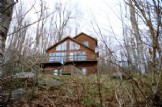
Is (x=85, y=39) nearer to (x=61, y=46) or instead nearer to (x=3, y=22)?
(x=61, y=46)

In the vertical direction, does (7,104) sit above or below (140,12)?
below

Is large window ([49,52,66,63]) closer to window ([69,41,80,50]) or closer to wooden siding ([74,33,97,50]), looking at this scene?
window ([69,41,80,50])

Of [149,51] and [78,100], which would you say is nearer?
[149,51]

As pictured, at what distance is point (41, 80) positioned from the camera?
227 inches

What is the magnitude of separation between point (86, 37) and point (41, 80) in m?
20.5

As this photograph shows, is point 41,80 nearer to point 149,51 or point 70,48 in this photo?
point 149,51

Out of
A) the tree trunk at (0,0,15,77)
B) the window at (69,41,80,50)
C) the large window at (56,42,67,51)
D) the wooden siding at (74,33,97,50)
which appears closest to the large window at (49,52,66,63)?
the large window at (56,42,67,51)

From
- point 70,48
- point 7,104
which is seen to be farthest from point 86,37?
point 7,104

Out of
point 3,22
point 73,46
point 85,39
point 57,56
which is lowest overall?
point 3,22

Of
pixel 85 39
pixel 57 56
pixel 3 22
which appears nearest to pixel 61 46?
pixel 57 56

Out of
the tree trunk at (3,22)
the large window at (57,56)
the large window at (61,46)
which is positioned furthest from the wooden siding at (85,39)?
the tree trunk at (3,22)

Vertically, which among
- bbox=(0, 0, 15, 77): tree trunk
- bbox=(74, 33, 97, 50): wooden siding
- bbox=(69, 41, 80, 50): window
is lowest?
bbox=(0, 0, 15, 77): tree trunk

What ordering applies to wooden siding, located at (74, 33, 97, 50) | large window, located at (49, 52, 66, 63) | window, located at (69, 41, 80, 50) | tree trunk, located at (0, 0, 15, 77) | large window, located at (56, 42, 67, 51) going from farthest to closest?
wooden siding, located at (74, 33, 97, 50), large window, located at (56, 42, 67, 51), window, located at (69, 41, 80, 50), large window, located at (49, 52, 66, 63), tree trunk, located at (0, 0, 15, 77)

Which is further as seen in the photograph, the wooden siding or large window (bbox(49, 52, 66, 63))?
the wooden siding
